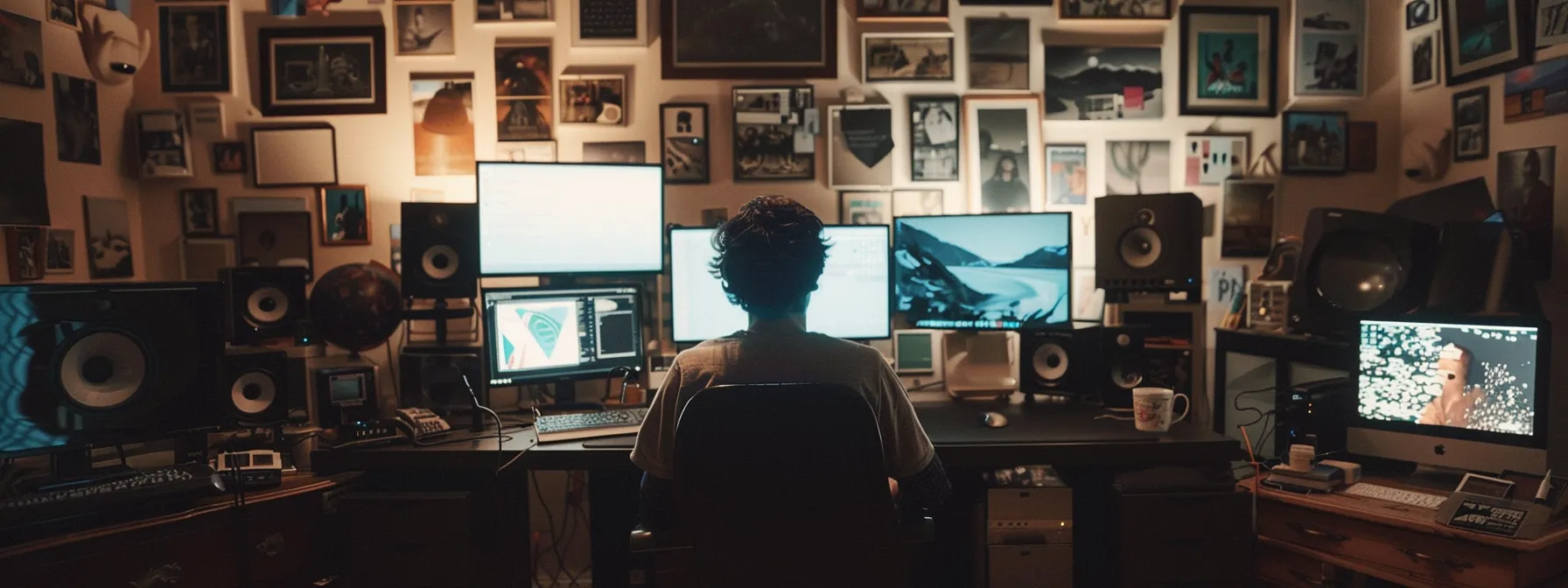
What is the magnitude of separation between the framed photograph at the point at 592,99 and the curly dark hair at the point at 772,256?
1425 mm

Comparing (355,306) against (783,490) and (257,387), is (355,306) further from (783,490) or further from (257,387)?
(783,490)

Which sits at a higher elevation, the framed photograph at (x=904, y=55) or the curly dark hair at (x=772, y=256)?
Result: the framed photograph at (x=904, y=55)

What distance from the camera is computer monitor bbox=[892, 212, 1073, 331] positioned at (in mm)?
2484

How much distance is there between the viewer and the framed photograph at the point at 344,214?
2770 millimetres

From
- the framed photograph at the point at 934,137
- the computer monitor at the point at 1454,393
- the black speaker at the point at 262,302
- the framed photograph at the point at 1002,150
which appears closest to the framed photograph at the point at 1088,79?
the framed photograph at the point at 1002,150

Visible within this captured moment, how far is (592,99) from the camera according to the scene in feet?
9.18

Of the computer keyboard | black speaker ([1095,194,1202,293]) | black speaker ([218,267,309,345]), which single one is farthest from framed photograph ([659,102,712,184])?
black speaker ([1095,194,1202,293])

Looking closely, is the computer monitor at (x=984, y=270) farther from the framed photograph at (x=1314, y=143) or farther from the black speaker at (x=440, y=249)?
the black speaker at (x=440, y=249)

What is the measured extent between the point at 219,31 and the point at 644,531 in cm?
233

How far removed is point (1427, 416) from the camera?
208 centimetres

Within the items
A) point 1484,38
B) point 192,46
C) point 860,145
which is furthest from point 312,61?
point 1484,38

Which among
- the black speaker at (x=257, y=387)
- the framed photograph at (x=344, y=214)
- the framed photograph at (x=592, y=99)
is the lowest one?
the black speaker at (x=257, y=387)

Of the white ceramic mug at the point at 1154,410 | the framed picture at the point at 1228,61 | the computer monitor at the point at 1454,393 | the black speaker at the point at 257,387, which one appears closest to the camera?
the computer monitor at the point at 1454,393

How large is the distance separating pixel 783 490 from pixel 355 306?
173 cm
